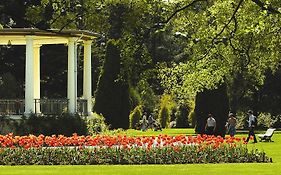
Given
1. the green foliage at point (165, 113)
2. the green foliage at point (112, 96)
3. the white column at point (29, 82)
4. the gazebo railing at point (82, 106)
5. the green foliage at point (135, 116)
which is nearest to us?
the white column at point (29, 82)

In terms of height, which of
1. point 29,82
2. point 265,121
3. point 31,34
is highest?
point 31,34

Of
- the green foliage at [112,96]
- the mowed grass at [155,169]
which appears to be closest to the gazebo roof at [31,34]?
the mowed grass at [155,169]

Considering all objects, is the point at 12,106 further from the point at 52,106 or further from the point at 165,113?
the point at 165,113

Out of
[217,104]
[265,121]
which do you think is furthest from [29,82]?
[265,121]

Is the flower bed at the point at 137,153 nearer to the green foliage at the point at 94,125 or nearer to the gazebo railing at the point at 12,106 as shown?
the green foliage at the point at 94,125

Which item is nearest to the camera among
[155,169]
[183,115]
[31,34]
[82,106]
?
[155,169]

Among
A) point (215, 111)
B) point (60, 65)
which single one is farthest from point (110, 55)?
point (215, 111)

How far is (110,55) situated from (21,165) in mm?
32100

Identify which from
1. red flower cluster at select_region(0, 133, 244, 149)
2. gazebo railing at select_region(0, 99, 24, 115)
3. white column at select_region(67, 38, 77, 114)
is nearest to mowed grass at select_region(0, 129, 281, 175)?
red flower cluster at select_region(0, 133, 244, 149)

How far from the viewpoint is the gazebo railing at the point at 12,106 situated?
128ft

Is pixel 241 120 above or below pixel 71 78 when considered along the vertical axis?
below

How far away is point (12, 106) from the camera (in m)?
39.4

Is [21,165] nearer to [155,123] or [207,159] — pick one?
[207,159]

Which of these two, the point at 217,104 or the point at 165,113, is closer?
the point at 217,104
